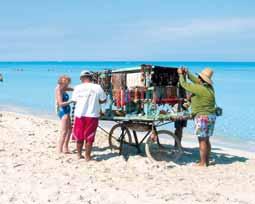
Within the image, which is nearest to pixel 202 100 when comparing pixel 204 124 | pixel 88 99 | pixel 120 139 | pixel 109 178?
pixel 204 124

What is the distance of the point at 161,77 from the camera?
8.67 metres

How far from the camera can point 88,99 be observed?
8.00m

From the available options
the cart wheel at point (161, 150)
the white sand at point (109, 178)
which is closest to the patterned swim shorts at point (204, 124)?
the cart wheel at point (161, 150)

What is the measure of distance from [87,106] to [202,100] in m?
1.95

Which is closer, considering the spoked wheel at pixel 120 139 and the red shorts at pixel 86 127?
the red shorts at pixel 86 127

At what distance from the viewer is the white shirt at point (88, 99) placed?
800 cm

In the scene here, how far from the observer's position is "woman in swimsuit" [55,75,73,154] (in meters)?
8.44

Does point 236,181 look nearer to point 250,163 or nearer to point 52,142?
point 250,163

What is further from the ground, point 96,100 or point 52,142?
point 96,100

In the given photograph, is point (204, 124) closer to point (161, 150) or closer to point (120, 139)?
point (161, 150)

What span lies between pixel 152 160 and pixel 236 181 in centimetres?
Answer: 154

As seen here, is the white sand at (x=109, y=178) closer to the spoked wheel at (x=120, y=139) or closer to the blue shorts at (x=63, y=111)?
the spoked wheel at (x=120, y=139)

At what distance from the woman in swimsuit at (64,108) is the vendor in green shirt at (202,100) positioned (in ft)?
6.47

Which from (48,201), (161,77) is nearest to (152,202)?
(48,201)
